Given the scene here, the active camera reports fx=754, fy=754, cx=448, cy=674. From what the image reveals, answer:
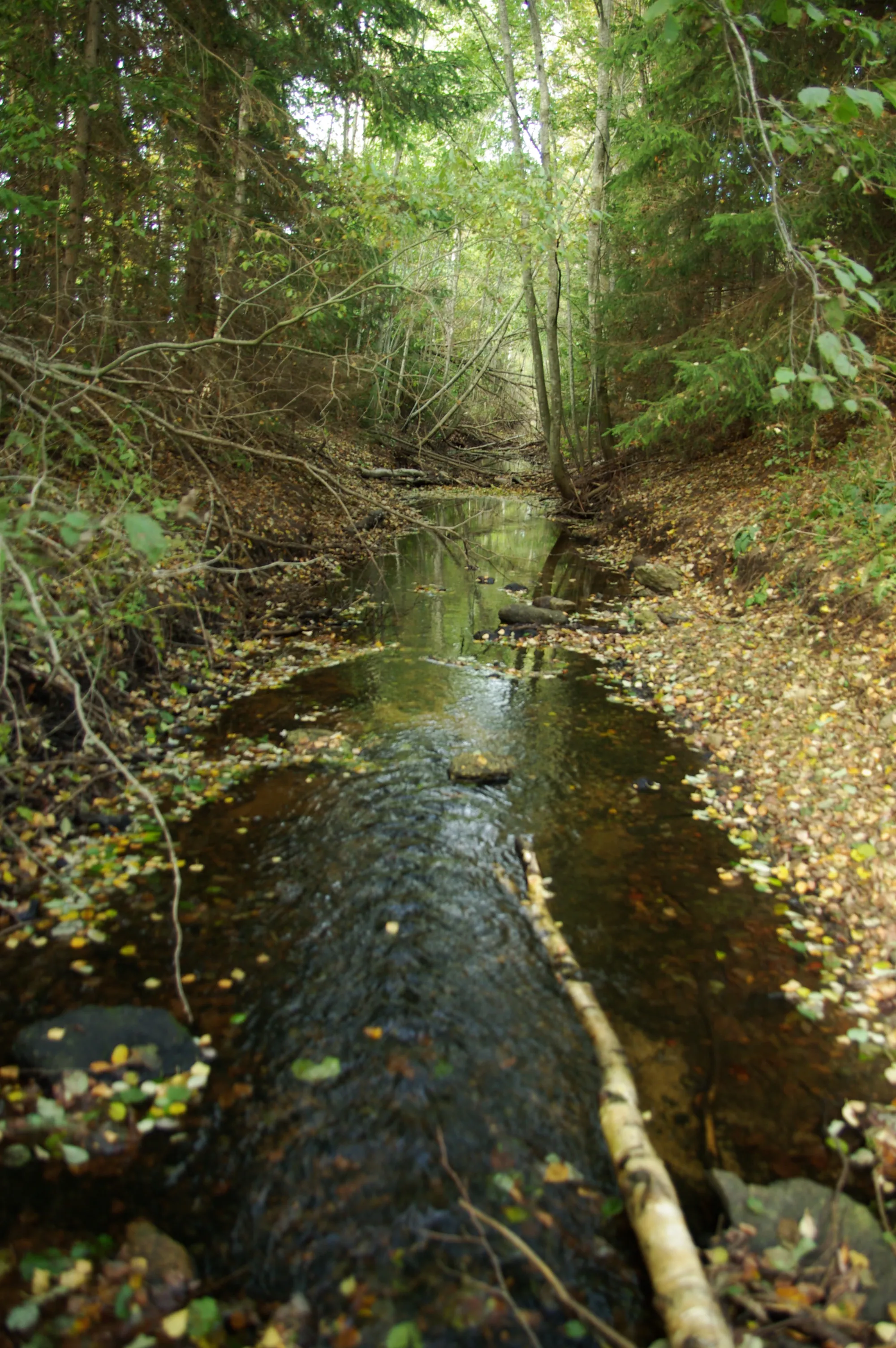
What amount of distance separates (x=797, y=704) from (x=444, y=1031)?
16.2 feet

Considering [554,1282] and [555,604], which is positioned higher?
[555,604]

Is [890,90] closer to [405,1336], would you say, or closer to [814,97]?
[814,97]

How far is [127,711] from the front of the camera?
679cm

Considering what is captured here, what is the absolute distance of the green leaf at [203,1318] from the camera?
8.77 feet

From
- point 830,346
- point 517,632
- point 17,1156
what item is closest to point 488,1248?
point 17,1156

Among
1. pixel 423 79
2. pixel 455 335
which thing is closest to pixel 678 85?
pixel 423 79

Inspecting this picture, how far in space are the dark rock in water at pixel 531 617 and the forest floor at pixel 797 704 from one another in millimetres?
969

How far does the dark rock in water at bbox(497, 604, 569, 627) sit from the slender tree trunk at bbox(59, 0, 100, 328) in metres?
6.74

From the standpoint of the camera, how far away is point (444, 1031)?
396 cm

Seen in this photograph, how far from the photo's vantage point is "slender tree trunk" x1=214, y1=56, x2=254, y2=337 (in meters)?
10.3

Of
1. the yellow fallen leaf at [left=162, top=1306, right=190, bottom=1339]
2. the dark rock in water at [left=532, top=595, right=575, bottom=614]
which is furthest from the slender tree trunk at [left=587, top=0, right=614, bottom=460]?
the yellow fallen leaf at [left=162, top=1306, right=190, bottom=1339]

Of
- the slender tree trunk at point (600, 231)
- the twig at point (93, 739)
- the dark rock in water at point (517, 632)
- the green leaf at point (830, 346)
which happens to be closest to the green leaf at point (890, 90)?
the green leaf at point (830, 346)

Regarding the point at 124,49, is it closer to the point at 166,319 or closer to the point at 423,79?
the point at 166,319

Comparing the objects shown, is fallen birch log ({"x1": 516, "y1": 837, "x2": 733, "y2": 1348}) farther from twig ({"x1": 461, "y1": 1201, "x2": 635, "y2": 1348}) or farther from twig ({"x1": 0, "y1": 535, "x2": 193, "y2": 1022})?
twig ({"x1": 0, "y1": 535, "x2": 193, "y2": 1022})
